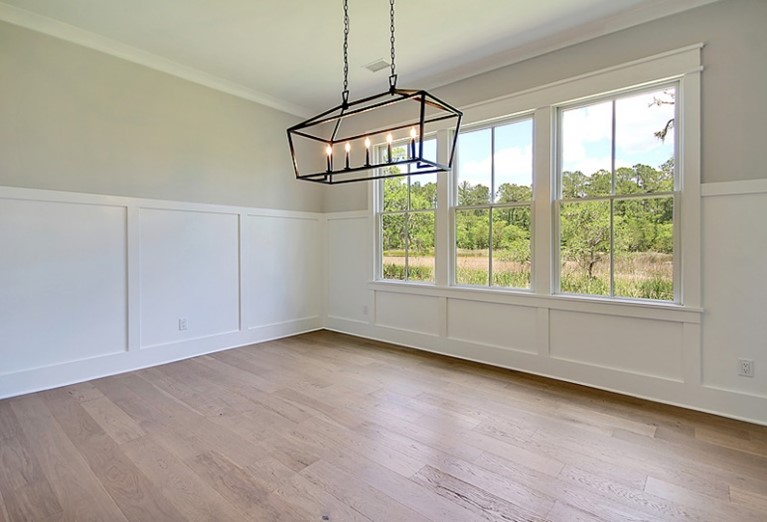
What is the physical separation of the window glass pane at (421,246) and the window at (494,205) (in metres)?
0.35

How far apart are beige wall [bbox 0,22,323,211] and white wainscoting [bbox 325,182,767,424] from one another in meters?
2.67

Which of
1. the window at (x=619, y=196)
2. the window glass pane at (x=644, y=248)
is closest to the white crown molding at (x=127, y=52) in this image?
the window at (x=619, y=196)

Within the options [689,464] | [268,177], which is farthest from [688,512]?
[268,177]

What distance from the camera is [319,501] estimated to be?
5.92 ft

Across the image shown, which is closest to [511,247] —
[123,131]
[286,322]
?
[286,322]

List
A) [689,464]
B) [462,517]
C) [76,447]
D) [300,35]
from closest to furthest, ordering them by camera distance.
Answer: [462,517] < [689,464] < [76,447] < [300,35]

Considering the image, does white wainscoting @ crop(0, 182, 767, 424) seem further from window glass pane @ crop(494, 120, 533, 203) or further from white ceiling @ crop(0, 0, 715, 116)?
white ceiling @ crop(0, 0, 715, 116)

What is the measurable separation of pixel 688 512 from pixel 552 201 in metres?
2.42

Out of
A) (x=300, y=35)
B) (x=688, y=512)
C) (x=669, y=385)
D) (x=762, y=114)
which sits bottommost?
(x=688, y=512)

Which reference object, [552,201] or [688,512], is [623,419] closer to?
[688,512]

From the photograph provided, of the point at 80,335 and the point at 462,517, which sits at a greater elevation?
the point at 80,335

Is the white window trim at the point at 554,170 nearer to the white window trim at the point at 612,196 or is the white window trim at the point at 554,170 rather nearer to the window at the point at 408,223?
the white window trim at the point at 612,196

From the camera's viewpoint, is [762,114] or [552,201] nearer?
[762,114]

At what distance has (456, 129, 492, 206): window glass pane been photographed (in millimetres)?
3914
